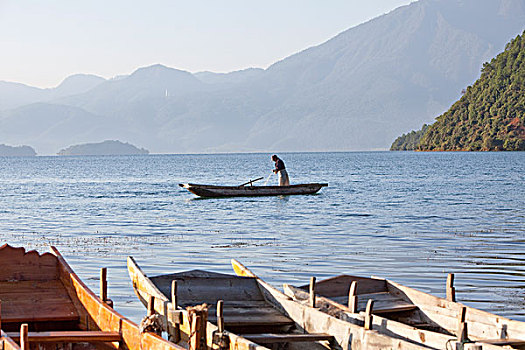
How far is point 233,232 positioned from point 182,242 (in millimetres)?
3490

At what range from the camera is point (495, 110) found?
16388 centimetres

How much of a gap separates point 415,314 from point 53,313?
510 centimetres

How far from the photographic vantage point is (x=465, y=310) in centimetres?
908

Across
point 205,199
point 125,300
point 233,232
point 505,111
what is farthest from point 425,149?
point 125,300

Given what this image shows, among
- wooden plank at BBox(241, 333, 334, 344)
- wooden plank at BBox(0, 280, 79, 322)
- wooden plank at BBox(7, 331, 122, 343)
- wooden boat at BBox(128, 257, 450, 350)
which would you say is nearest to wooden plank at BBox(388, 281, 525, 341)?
wooden boat at BBox(128, 257, 450, 350)

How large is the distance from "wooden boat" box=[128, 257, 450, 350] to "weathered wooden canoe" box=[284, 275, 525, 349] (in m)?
0.42

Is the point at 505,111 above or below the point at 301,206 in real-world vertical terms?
above

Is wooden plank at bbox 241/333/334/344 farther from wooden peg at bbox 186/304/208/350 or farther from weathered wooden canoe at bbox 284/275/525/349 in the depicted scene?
wooden peg at bbox 186/304/208/350

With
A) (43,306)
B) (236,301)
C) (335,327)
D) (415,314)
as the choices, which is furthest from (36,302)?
(415,314)

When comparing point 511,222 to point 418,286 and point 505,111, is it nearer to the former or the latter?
point 418,286

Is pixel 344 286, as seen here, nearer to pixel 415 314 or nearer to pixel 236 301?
pixel 415 314

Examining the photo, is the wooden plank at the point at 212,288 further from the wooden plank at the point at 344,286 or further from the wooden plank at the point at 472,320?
the wooden plank at the point at 472,320

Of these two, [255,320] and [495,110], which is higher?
[495,110]

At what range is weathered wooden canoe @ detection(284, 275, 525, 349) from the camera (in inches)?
342
